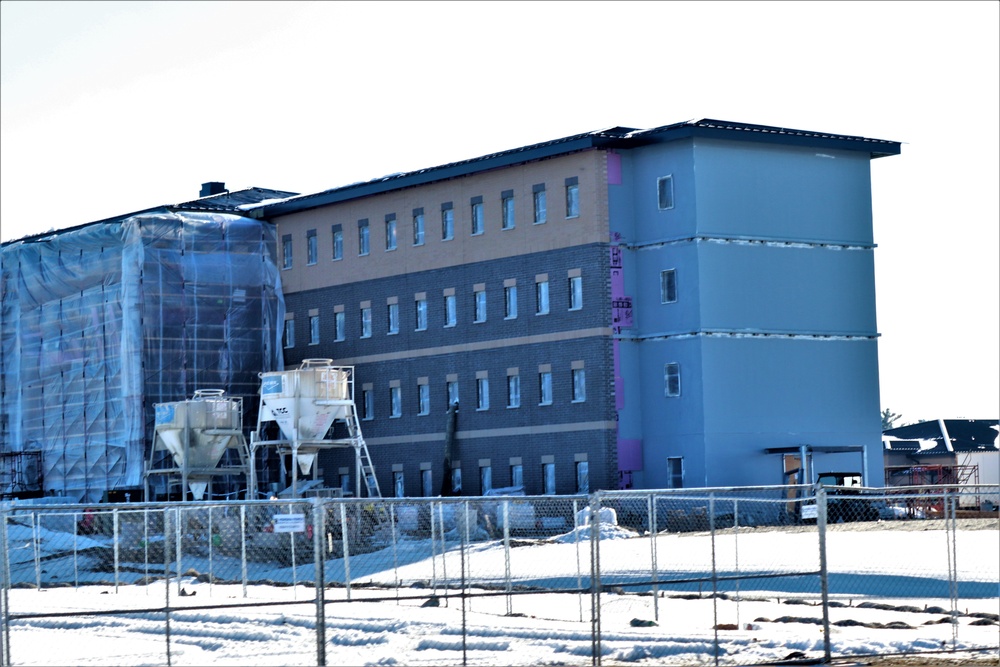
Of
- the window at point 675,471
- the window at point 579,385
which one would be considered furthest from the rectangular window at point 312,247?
the window at point 675,471

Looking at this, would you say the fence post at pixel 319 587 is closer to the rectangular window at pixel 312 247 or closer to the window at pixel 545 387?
the window at pixel 545 387

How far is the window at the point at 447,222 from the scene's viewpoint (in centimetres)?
6412

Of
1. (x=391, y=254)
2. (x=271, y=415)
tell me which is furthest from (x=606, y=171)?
(x=271, y=415)

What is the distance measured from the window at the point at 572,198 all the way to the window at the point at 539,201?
4.18 feet

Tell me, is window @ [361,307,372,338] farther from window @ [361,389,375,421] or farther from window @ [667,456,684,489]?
window @ [667,456,684,489]

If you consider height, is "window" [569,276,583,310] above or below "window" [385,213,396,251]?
below

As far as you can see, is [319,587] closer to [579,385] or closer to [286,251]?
[579,385]

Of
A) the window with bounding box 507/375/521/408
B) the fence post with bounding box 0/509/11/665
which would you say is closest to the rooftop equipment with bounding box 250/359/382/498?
the window with bounding box 507/375/521/408

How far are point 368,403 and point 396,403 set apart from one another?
1.81 meters

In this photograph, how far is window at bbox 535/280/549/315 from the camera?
199 ft

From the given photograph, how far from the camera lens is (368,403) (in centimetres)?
6794

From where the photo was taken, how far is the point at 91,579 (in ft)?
147

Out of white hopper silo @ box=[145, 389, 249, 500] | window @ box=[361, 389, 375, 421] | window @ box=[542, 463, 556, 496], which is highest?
window @ box=[361, 389, 375, 421]

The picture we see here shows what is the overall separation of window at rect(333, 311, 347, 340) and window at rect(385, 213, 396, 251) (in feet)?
13.7
